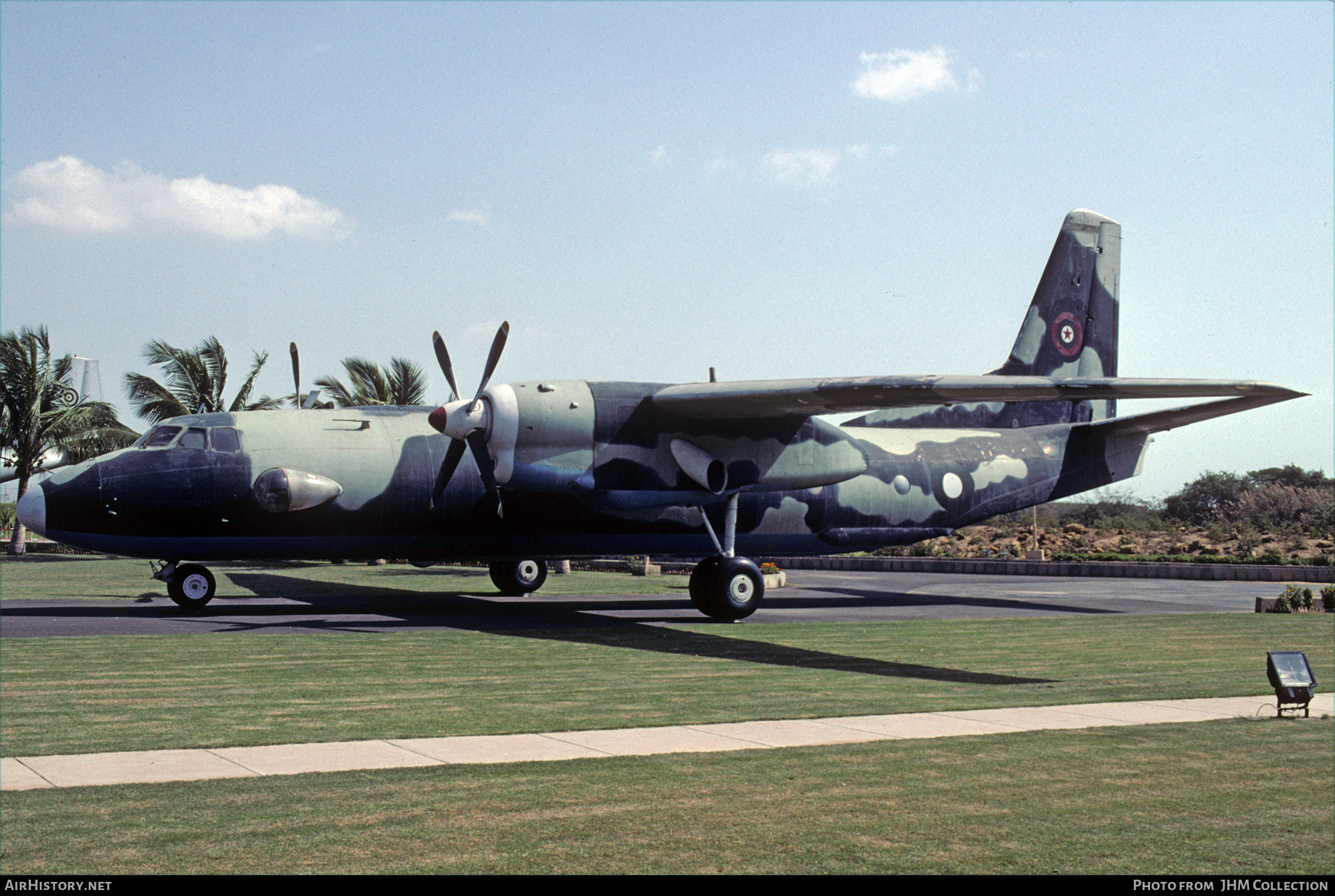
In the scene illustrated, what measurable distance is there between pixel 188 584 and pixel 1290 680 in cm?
2107

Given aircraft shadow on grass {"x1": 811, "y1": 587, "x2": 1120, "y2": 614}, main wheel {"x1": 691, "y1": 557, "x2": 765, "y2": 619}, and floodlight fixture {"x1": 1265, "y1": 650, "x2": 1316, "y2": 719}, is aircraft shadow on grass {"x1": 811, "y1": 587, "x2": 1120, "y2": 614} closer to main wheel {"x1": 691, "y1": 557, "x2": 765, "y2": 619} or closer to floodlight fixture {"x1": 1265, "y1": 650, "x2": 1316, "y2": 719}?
main wheel {"x1": 691, "y1": 557, "x2": 765, "y2": 619}

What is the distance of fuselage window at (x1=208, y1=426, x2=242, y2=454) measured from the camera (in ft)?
80.1

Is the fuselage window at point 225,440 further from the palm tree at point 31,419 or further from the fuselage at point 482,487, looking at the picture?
the palm tree at point 31,419

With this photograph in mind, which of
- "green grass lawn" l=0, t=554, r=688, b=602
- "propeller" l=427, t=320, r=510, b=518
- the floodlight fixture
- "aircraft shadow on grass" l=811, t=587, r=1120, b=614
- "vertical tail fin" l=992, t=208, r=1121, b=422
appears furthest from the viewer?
"vertical tail fin" l=992, t=208, r=1121, b=422

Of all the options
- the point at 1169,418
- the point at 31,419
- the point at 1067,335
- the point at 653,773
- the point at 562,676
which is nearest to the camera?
the point at 653,773

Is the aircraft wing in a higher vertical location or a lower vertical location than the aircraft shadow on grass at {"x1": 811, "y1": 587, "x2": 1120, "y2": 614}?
higher

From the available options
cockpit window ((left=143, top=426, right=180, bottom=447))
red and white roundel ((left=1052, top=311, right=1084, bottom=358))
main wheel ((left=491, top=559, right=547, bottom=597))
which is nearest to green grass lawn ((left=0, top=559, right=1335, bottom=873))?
cockpit window ((left=143, top=426, right=180, bottom=447))

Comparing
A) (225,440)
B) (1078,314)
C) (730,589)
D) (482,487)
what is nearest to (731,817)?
(730,589)

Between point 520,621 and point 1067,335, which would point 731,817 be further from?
point 1067,335

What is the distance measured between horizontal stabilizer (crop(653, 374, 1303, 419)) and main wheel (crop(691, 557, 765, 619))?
3.19m

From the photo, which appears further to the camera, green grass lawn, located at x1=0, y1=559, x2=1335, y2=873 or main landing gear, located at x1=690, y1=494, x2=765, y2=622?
main landing gear, located at x1=690, y1=494, x2=765, y2=622

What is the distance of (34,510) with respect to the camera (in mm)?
23578
